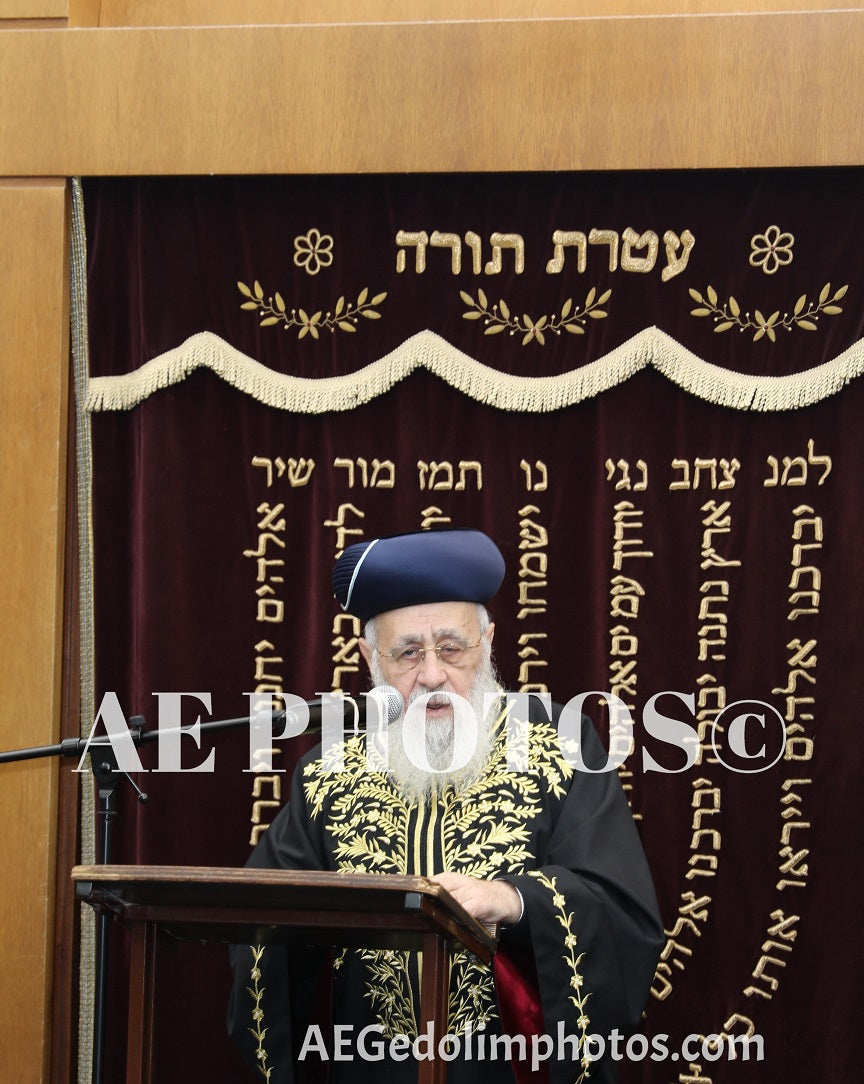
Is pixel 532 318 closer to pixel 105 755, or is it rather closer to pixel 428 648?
pixel 428 648

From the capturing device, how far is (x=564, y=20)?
12.9ft

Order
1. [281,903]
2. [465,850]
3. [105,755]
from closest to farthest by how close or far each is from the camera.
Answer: [281,903] → [105,755] → [465,850]

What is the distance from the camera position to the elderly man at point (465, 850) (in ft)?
9.09

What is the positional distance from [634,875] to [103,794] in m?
1.12

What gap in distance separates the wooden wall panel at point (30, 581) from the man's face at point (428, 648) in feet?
4.29

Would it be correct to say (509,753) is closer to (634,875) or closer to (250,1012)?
(634,875)

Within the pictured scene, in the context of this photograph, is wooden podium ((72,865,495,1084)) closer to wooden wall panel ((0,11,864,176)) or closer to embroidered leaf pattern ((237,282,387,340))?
embroidered leaf pattern ((237,282,387,340))

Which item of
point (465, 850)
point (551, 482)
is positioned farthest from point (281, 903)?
point (551, 482)

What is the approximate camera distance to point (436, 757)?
322 centimetres

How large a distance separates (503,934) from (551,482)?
161cm

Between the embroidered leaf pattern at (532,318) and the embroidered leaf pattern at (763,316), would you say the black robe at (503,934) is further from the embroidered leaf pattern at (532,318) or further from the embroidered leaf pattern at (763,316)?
the embroidered leaf pattern at (763,316)

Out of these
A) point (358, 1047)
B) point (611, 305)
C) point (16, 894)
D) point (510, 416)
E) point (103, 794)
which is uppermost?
point (611, 305)

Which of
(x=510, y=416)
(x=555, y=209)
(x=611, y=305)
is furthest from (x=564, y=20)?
(x=510, y=416)

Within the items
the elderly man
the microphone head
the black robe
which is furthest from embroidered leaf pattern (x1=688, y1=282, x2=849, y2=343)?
the microphone head
